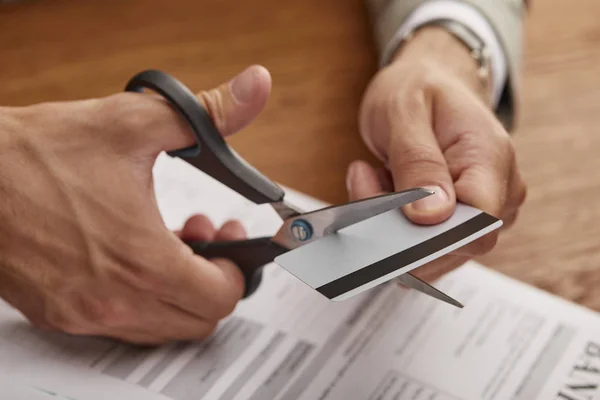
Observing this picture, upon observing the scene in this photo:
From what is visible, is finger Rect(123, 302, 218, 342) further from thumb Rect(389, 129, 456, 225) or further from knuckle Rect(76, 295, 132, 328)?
thumb Rect(389, 129, 456, 225)

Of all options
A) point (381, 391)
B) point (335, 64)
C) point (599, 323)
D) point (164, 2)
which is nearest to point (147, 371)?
point (381, 391)

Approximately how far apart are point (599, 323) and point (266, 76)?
0.34 metres

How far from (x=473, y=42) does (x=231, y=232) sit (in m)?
0.36

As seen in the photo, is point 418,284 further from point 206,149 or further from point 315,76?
point 315,76

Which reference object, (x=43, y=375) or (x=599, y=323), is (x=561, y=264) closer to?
(x=599, y=323)

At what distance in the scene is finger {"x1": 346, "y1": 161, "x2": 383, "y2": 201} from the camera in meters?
0.60

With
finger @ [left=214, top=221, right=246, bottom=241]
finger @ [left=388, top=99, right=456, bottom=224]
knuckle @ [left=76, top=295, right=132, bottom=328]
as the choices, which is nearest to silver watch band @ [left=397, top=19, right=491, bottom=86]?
finger @ [left=388, top=99, right=456, bottom=224]

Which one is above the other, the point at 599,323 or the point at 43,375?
the point at 43,375

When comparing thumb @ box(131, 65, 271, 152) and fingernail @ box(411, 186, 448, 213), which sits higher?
thumb @ box(131, 65, 271, 152)

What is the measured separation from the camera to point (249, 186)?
0.52 metres

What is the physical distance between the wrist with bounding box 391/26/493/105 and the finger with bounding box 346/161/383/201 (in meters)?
0.15

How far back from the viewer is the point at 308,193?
708mm

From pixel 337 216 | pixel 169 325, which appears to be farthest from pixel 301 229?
pixel 169 325

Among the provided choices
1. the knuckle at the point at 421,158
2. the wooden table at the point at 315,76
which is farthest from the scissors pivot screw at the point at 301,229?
the wooden table at the point at 315,76
